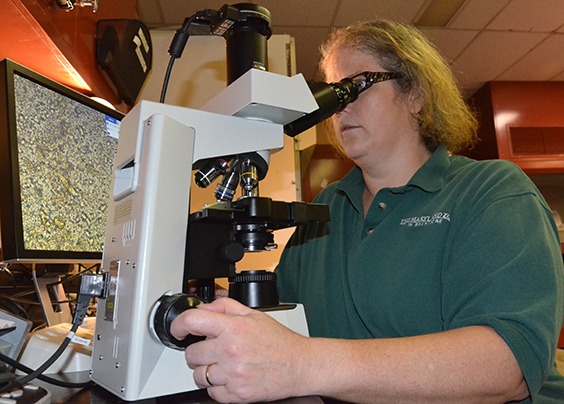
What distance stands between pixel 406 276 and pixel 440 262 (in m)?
0.08

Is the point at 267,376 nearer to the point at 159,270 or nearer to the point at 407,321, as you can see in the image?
the point at 159,270

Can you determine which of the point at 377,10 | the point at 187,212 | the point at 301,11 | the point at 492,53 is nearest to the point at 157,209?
the point at 187,212

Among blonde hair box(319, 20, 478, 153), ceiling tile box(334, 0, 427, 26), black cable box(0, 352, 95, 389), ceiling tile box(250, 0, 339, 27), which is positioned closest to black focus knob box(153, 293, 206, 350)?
black cable box(0, 352, 95, 389)

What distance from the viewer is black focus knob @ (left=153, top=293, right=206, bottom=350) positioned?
52 cm

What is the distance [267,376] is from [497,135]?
3758 mm

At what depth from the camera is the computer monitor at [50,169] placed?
0.66 m

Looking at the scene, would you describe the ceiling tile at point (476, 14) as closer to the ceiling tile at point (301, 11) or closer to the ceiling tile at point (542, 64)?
the ceiling tile at point (542, 64)

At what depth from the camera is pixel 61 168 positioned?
0.77 meters

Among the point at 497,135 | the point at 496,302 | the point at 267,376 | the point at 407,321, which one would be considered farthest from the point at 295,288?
the point at 497,135

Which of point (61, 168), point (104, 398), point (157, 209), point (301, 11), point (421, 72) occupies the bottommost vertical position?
point (104, 398)

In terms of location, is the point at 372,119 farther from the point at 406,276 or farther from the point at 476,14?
the point at 476,14

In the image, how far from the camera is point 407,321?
90 centimetres

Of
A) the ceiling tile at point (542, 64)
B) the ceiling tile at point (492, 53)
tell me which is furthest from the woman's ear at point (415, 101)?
the ceiling tile at point (542, 64)

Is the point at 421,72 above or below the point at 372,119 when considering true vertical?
above
